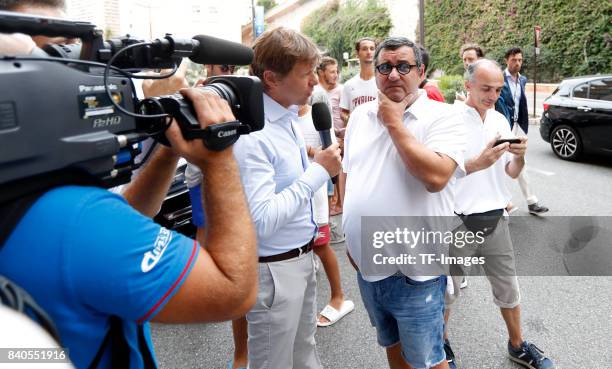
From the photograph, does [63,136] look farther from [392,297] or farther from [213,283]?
[392,297]

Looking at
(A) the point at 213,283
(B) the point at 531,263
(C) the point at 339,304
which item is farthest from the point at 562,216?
(A) the point at 213,283

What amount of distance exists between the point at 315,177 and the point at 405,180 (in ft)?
1.29

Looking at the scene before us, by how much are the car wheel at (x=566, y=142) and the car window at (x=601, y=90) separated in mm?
625

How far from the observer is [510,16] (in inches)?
720

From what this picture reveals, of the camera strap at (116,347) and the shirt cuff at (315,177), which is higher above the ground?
the shirt cuff at (315,177)

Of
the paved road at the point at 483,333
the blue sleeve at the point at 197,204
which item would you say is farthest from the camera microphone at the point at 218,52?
the paved road at the point at 483,333

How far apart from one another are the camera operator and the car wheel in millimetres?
8157

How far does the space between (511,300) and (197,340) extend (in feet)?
6.49

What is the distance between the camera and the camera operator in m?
0.73

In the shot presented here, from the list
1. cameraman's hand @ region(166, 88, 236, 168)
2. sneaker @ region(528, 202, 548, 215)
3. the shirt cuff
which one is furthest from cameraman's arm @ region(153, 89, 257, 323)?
sneaker @ region(528, 202, 548, 215)

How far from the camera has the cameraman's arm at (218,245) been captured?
848mm

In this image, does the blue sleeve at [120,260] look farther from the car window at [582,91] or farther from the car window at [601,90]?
the car window at [582,91]

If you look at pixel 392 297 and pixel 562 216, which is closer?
pixel 392 297

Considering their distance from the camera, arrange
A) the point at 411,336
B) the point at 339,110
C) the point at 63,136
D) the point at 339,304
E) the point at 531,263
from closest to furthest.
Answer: the point at 63,136
the point at 411,336
the point at 339,304
the point at 531,263
the point at 339,110
